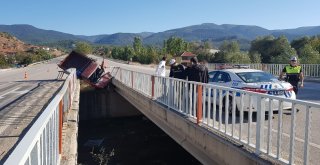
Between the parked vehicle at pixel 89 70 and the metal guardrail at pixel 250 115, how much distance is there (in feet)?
40.8

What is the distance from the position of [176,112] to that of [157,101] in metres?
2.44

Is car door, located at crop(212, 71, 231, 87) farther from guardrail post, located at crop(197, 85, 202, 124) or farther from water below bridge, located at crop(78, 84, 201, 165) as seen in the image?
water below bridge, located at crop(78, 84, 201, 165)

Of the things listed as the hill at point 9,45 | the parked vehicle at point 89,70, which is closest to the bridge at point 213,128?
the parked vehicle at point 89,70

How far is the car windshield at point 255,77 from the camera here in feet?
34.8

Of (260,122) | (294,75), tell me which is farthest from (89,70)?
(260,122)

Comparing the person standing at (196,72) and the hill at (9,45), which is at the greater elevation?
the hill at (9,45)

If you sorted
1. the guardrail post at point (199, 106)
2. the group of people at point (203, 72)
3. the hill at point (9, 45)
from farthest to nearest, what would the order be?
the hill at point (9, 45), the group of people at point (203, 72), the guardrail post at point (199, 106)

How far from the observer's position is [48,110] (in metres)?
4.67

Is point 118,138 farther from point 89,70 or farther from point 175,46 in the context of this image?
point 175,46

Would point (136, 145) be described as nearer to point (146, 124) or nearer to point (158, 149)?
point (158, 149)

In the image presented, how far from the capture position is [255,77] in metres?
10.8

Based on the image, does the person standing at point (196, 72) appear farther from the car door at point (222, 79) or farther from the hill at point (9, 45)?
the hill at point (9, 45)

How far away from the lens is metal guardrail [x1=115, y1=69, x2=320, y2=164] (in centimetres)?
520

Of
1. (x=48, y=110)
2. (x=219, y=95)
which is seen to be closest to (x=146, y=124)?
(x=219, y=95)
